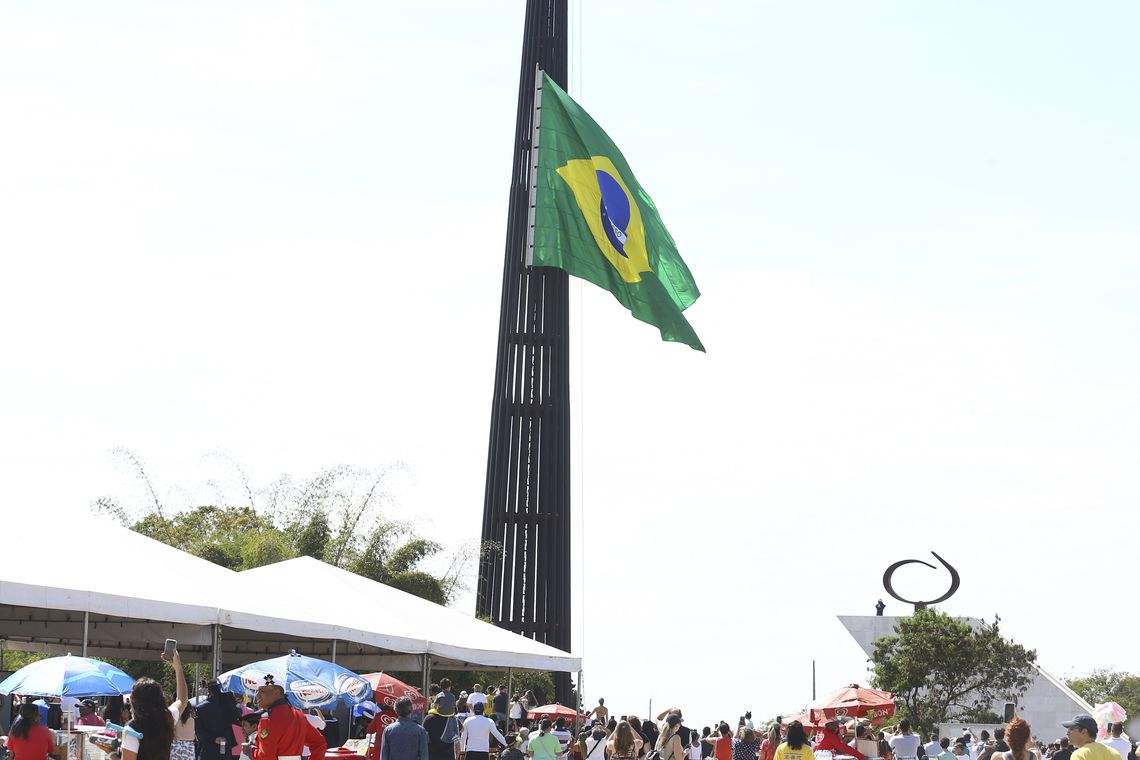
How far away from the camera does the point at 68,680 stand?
15844mm

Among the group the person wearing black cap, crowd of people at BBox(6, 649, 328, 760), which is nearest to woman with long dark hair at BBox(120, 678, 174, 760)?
crowd of people at BBox(6, 649, 328, 760)

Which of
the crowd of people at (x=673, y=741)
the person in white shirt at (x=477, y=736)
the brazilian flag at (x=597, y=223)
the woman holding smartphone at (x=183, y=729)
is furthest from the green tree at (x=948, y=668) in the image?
the woman holding smartphone at (x=183, y=729)

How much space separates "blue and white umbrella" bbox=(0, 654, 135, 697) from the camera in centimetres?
1562

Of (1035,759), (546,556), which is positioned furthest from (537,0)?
(1035,759)

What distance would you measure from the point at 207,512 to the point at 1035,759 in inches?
Result: 1478

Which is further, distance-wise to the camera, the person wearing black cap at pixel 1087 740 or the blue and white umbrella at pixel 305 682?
the blue and white umbrella at pixel 305 682

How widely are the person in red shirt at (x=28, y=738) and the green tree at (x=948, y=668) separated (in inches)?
1562

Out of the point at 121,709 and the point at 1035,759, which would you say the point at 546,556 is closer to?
the point at 121,709

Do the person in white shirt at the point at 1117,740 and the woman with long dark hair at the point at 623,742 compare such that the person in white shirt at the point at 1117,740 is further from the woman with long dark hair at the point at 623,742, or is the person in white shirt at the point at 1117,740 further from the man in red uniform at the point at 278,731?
the man in red uniform at the point at 278,731

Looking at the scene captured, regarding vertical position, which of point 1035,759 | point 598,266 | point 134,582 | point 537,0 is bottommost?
point 1035,759

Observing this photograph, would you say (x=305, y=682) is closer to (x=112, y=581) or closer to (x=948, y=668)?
(x=112, y=581)

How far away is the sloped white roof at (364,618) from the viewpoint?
70.2ft

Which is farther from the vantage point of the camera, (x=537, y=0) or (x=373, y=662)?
(x=537, y=0)

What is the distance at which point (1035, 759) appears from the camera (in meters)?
11.9
